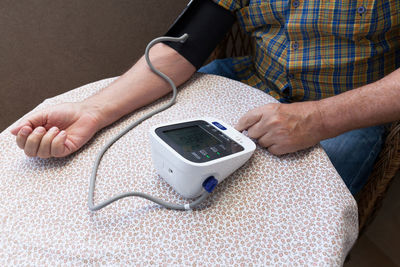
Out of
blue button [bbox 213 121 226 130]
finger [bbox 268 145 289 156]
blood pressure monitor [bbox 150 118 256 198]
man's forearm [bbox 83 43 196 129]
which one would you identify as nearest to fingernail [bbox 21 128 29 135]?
man's forearm [bbox 83 43 196 129]

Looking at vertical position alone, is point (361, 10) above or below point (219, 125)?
above

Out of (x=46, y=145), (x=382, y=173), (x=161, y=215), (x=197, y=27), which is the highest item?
(x=197, y=27)

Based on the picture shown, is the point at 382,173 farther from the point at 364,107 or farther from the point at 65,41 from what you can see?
the point at 65,41

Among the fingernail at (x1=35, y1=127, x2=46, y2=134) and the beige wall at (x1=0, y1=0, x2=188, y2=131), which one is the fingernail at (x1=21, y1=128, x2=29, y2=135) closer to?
the fingernail at (x1=35, y1=127, x2=46, y2=134)

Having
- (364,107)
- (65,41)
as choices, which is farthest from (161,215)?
(65,41)

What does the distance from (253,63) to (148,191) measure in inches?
23.7

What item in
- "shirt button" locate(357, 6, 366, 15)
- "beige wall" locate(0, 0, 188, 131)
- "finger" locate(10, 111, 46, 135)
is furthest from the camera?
"beige wall" locate(0, 0, 188, 131)

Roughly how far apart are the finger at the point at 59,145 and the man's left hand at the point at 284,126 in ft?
1.05

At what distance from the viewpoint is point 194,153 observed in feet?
1.39

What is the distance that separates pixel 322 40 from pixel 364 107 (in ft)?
0.71

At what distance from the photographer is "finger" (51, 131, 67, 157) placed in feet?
1.58

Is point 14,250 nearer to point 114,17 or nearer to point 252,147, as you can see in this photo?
point 252,147

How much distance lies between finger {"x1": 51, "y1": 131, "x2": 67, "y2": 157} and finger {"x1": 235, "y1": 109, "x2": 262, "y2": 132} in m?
0.33

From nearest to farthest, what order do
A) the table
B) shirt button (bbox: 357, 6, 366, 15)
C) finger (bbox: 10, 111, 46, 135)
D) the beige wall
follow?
1. the table
2. finger (bbox: 10, 111, 46, 135)
3. shirt button (bbox: 357, 6, 366, 15)
4. the beige wall
